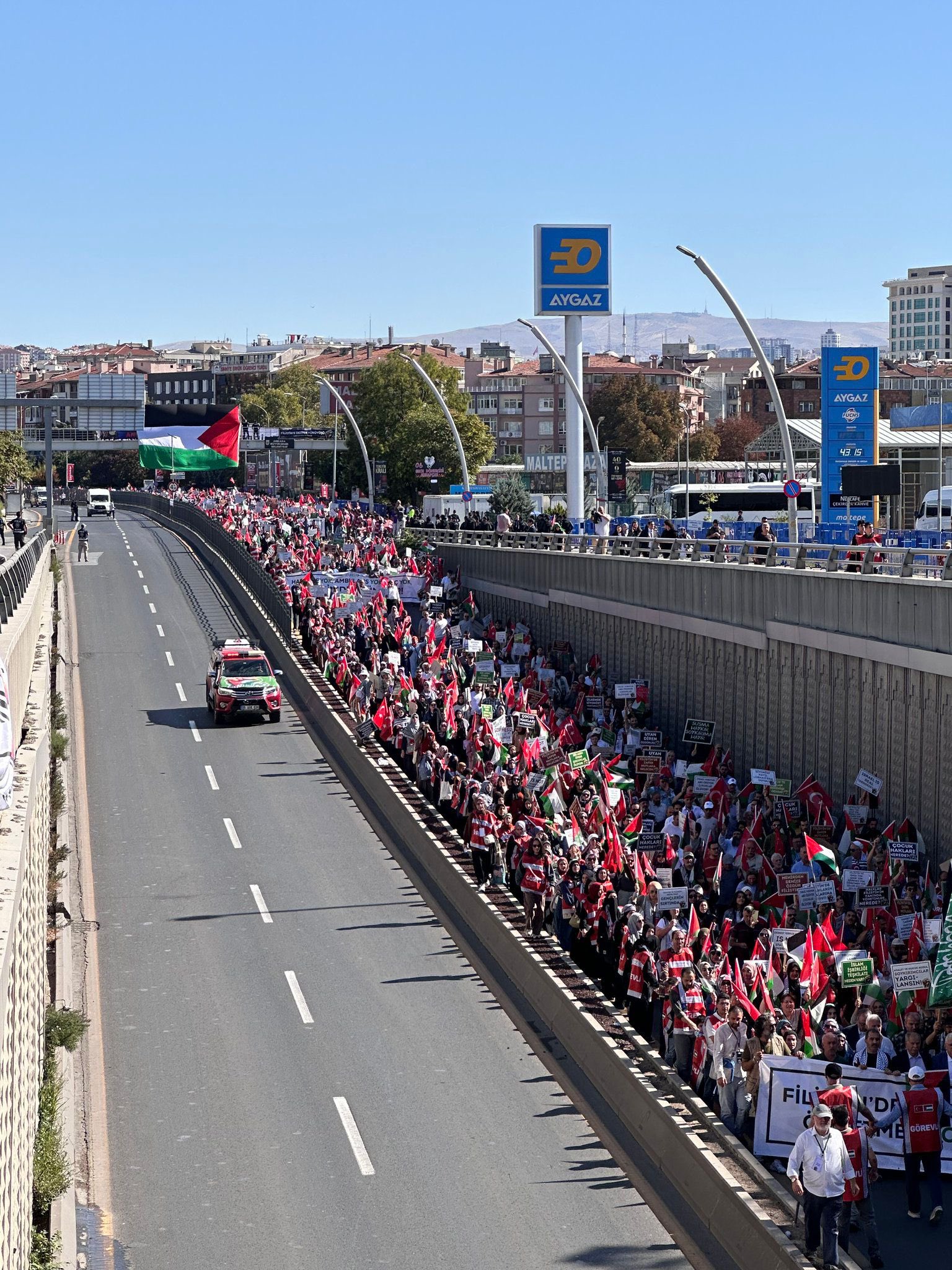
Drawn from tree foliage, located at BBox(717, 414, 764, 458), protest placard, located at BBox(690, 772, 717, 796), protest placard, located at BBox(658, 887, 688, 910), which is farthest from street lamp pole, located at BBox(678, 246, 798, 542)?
tree foliage, located at BBox(717, 414, 764, 458)

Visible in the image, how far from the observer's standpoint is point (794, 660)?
3009 centimetres

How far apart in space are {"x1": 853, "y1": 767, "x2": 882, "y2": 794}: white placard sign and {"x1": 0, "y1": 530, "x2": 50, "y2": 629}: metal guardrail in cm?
1354

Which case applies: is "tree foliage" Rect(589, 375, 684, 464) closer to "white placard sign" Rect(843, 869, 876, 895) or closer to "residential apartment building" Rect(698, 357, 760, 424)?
"residential apartment building" Rect(698, 357, 760, 424)

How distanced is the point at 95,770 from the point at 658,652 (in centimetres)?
1266

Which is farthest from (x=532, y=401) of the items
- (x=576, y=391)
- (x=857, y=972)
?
(x=857, y=972)

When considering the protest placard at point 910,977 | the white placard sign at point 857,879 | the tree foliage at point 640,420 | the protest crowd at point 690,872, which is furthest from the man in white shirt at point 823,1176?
the tree foliage at point 640,420

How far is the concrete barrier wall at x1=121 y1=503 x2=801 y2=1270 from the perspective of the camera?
1538 cm

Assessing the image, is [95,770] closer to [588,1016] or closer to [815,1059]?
[588,1016]

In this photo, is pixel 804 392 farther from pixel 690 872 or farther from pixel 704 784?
pixel 690 872

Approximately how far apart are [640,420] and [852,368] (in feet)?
254

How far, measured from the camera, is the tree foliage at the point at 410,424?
89.6 meters

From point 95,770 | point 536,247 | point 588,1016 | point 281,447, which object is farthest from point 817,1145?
point 281,447

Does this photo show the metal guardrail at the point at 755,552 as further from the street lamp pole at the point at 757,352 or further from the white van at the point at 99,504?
the white van at the point at 99,504

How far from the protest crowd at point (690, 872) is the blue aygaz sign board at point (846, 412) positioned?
8958mm
